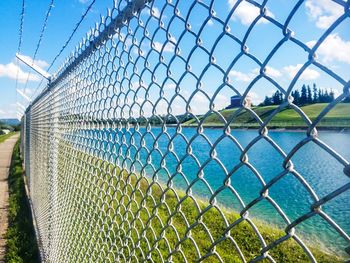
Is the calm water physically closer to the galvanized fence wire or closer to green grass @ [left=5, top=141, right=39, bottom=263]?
the galvanized fence wire

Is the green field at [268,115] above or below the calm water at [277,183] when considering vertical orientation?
above

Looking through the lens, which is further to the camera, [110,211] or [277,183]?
[277,183]

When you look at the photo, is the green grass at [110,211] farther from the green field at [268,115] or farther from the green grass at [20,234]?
the green grass at [20,234]

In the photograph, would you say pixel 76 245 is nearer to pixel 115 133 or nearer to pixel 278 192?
pixel 115 133

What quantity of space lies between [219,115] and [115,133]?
120 centimetres

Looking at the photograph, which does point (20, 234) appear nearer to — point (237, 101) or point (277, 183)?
point (237, 101)

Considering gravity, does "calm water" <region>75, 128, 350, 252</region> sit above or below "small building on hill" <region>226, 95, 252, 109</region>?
below

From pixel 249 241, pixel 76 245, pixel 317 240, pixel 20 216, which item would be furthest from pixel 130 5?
pixel 317 240

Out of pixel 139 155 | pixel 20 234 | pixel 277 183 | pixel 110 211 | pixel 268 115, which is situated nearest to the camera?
pixel 268 115

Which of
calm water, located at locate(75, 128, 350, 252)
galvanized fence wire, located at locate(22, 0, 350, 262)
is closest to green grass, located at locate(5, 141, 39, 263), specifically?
galvanized fence wire, located at locate(22, 0, 350, 262)

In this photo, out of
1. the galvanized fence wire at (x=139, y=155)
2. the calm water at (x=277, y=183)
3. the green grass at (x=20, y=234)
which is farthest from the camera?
the calm water at (x=277, y=183)

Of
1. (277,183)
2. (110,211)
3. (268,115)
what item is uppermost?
(268,115)

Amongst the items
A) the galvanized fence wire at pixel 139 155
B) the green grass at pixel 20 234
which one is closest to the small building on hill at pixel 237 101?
the galvanized fence wire at pixel 139 155

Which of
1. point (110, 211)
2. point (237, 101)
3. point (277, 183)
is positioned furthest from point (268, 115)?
point (277, 183)
